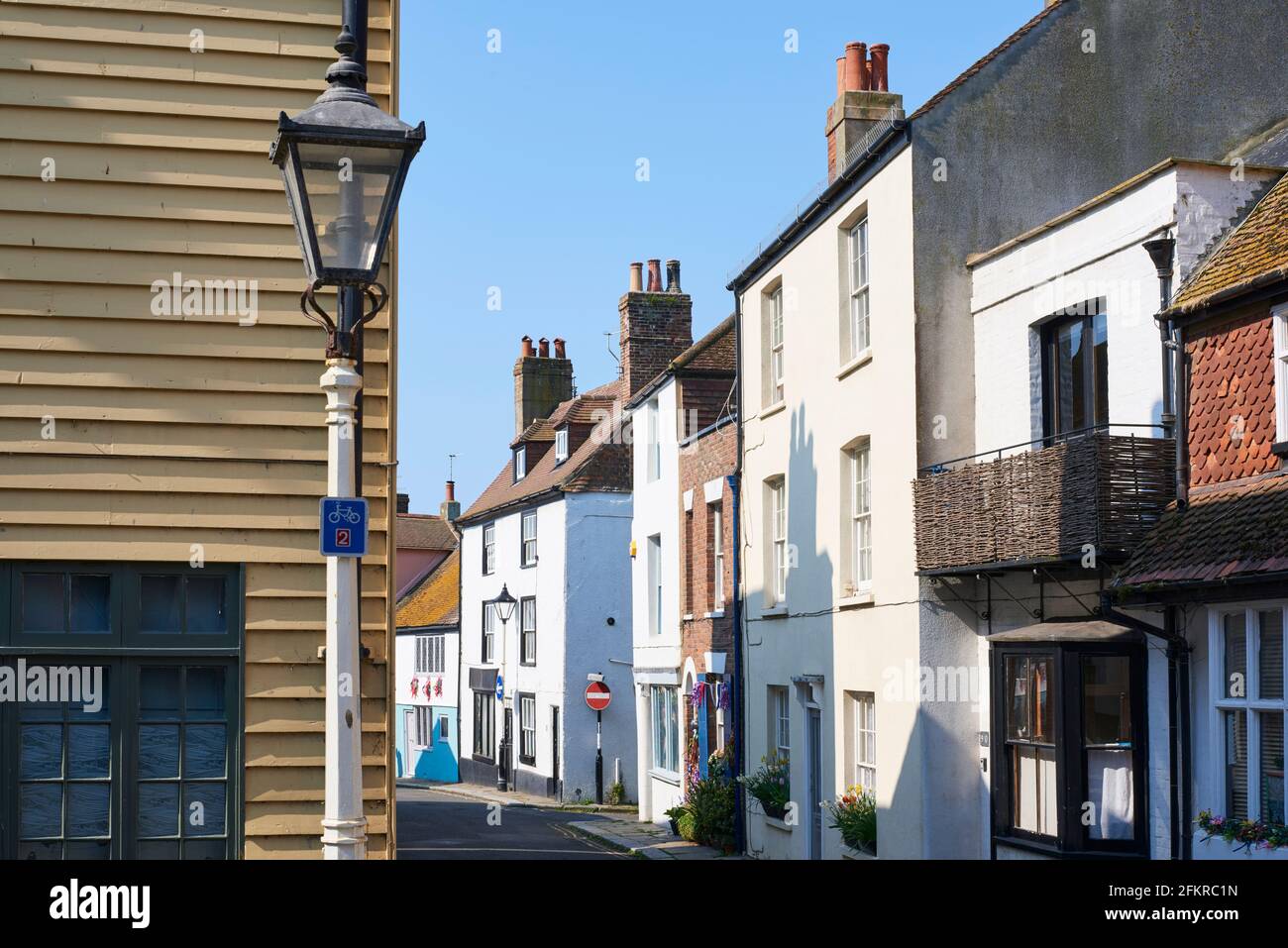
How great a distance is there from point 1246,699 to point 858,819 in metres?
7.43

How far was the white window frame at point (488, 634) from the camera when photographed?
4547cm

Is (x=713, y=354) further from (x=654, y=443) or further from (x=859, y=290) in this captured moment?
(x=859, y=290)

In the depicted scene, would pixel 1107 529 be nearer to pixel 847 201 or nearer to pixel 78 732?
pixel 847 201

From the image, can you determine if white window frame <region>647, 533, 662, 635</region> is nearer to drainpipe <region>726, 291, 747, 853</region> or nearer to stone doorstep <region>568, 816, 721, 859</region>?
stone doorstep <region>568, 816, 721, 859</region>

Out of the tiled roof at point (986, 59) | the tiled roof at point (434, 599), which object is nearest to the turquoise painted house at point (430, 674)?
the tiled roof at point (434, 599)

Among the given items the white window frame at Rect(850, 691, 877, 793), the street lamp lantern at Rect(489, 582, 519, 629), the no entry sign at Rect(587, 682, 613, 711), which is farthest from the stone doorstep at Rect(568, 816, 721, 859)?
the street lamp lantern at Rect(489, 582, 519, 629)

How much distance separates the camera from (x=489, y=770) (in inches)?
1811

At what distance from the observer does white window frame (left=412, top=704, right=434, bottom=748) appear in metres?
53.0

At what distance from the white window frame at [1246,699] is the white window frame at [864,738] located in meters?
6.83

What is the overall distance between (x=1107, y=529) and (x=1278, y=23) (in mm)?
8770

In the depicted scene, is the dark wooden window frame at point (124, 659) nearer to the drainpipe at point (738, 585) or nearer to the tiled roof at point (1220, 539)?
the tiled roof at point (1220, 539)

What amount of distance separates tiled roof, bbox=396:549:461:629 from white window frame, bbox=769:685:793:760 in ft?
93.3
